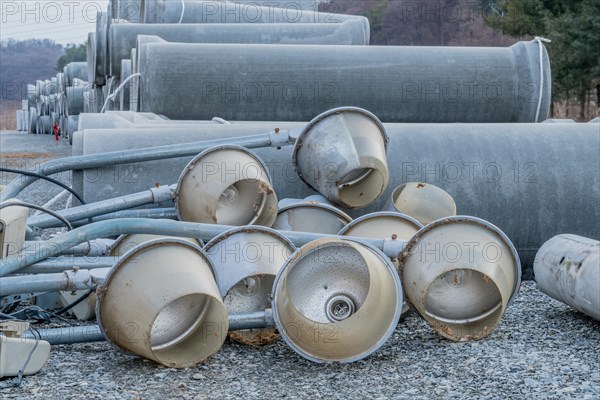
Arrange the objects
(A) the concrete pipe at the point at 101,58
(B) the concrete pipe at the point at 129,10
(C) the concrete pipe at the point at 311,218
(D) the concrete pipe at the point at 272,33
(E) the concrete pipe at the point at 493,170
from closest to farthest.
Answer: (C) the concrete pipe at the point at 311,218
(E) the concrete pipe at the point at 493,170
(D) the concrete pipe at the point at 272,33
(A) the concrete pipe at the point at 101,58
(B) the concrete pipe at the point at 129,10

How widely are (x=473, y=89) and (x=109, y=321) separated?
4.90 m

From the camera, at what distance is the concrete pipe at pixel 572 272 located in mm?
4492

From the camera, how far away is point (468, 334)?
4402 millimetres

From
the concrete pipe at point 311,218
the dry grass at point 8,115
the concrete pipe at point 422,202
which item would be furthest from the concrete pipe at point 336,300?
the dry grass at point 8,115

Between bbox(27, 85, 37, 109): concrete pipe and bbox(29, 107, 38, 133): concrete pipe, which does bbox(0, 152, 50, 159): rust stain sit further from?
bbox(27, 85, 37, 109): concrete pipe

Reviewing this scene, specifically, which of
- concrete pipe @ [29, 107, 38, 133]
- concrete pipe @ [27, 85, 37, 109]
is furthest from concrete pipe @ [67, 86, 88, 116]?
concrete pipe @ [27, 85, 37, 109]

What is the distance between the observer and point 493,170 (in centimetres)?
607

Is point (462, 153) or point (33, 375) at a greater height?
point (462, 153)

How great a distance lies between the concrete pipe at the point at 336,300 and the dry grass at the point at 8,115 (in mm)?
45664

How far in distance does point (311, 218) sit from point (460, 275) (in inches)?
46.1

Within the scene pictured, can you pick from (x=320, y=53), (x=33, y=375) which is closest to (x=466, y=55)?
(x=320, y=53)

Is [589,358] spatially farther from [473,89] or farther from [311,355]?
[473,89]

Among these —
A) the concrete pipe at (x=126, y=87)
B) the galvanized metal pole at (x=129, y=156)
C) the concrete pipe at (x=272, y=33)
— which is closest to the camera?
the galvanized metal pole at (x=129, y=156)

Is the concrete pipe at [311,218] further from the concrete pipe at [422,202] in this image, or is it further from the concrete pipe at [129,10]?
the concrete pipe at [129,10]
